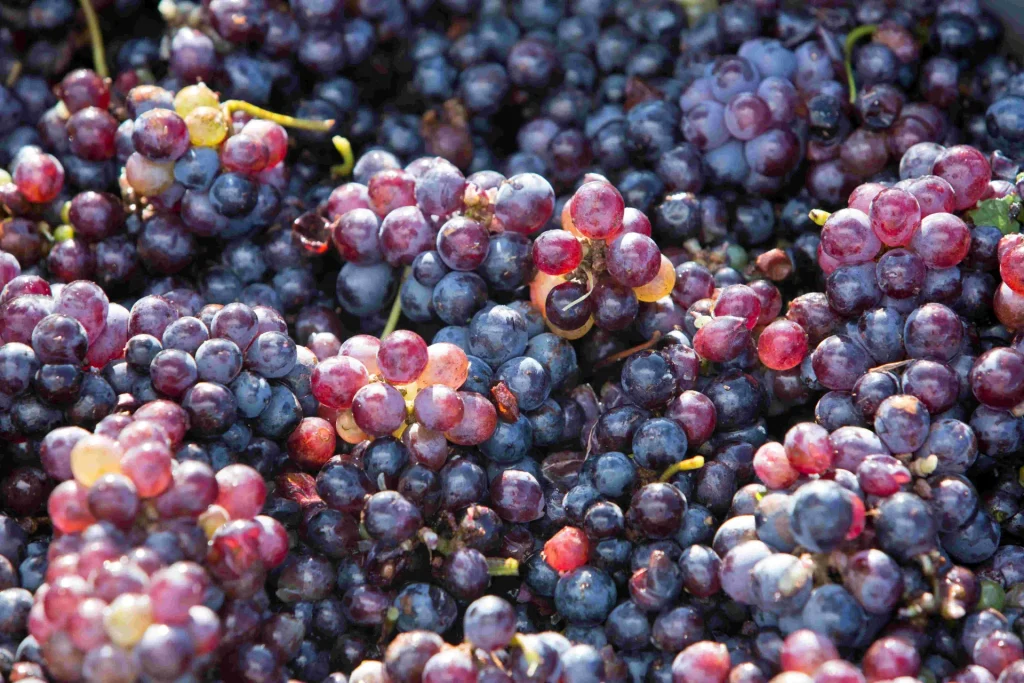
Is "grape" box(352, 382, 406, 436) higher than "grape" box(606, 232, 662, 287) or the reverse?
the reverse

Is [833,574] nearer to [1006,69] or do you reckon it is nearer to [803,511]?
[803,511]

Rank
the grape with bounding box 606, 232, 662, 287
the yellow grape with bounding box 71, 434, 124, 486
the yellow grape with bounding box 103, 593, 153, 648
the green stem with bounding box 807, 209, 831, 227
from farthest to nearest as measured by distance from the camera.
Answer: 1. the green stem with bounding box 807, 209, 831, 227
2. the grape with bounding box 606, 232, 662, 287
3. the yellow grape with bounding box 71, 434, 124, 486
4. the yellow grape with bounding box 103, 593, 153, 648

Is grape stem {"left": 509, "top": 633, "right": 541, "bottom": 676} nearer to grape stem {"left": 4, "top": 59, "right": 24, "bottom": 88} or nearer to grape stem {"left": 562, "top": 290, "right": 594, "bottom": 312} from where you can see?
grape stem {"left": 562, "top": 290, "right": 594, "bottom": 312}

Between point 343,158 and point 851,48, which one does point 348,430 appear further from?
point 851,48

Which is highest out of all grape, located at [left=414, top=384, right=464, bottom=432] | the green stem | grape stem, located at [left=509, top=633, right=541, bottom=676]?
the green stem

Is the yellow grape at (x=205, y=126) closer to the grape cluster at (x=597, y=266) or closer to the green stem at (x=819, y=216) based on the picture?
the grape cluster at (x=597, y=266)

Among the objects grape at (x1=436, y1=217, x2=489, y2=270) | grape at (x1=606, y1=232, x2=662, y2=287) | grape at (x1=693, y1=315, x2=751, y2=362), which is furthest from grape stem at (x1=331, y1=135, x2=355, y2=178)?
grape at (x1=693, y1=315, x2=751, y2=362)

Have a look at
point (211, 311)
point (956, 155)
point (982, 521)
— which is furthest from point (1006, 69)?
point (211, 311)

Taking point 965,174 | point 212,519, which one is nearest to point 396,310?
point 212,519

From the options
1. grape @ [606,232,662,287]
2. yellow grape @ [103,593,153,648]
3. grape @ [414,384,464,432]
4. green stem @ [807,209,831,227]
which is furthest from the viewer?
green stem @ [807,209,831,227]
